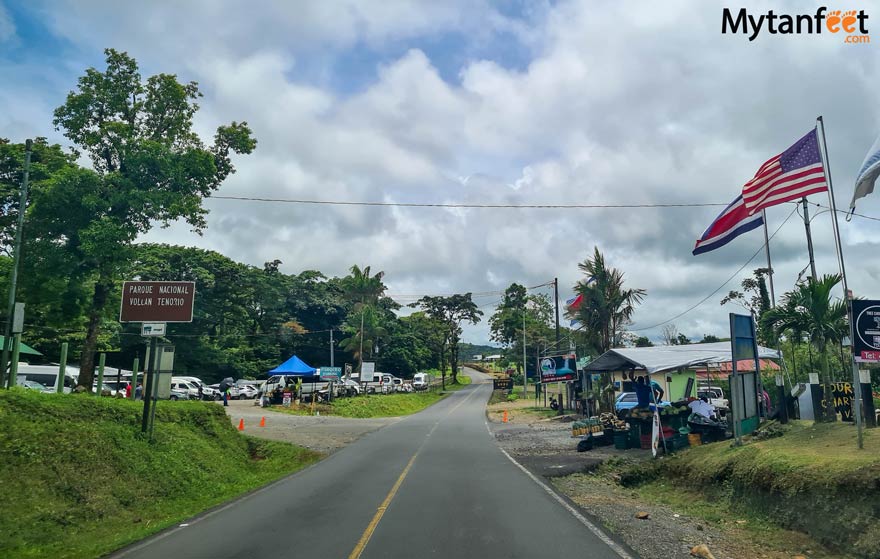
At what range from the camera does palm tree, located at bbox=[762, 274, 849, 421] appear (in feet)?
43.2

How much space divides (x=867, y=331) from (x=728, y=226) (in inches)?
360

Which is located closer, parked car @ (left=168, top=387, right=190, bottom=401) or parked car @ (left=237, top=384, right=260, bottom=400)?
parked car @ (left=168, top=387, right=190, bottom=401)

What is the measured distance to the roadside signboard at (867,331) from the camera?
10164mm

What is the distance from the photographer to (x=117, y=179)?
70.1ft

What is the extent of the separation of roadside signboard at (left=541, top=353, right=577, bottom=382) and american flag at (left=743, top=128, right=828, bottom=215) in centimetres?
2033

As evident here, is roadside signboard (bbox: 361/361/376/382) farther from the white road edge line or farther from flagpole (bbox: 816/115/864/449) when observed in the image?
flagpole (bbox: 816/115/864/449)

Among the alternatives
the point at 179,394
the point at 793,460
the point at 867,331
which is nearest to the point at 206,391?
the point at 179,394

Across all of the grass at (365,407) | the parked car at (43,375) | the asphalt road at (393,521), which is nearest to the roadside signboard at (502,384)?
the grass at (365,407)

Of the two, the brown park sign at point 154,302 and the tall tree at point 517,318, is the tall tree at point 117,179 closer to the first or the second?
the brown park sign at point 154,302

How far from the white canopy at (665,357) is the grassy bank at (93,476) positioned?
12.8m

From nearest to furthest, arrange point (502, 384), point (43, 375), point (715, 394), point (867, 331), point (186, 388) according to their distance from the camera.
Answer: point (867, 331) → point (43, 375) → point (715, 394) → point (186, 388) → point (502, 384)

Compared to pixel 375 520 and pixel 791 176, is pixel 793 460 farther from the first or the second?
pixel 791 176

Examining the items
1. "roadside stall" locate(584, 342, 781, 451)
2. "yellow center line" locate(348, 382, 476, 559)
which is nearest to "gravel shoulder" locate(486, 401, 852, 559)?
"roadside stall" locate(584, 342, 781, 451)

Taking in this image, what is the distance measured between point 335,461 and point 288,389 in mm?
28706
